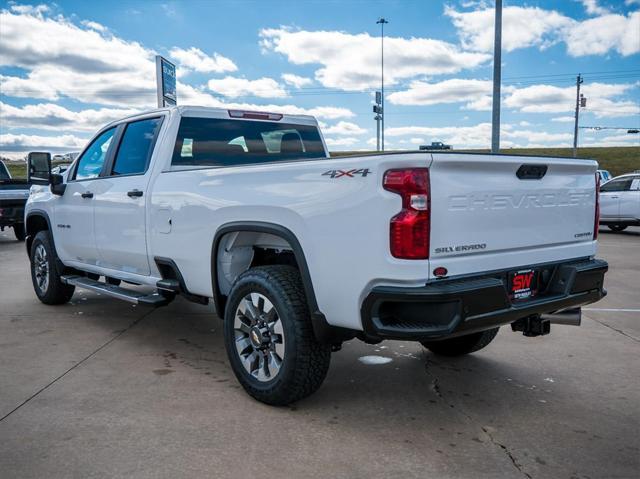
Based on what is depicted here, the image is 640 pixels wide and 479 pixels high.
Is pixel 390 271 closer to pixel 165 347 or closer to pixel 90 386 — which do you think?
pixel 90 386

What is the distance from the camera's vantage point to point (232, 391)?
4.11 m

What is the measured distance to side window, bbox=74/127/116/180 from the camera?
5.93 meters

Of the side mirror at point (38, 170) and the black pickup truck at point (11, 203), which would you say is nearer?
the side mirror at point (38, 170)

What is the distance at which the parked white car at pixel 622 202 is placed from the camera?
1576 cm

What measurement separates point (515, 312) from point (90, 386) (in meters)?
2.87

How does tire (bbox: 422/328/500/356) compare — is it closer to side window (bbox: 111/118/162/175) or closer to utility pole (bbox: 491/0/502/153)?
side window (bbox: 111/118/162/175)

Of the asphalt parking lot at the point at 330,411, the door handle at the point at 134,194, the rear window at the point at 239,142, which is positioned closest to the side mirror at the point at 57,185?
the asphalt parking lot at the point at 330,411

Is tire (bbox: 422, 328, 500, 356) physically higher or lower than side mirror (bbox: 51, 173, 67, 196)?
lower

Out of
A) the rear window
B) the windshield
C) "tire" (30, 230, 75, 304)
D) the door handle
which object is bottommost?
"tire" (30, 230, 75, 304)

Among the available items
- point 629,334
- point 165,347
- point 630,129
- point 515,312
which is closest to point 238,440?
point 515,312

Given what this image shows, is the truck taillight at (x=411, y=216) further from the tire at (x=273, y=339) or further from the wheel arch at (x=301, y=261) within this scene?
the tire at (x=273, y=339)

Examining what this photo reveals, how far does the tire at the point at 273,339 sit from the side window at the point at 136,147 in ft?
5.95

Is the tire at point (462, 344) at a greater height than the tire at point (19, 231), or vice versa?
the tire at point (462, 344)

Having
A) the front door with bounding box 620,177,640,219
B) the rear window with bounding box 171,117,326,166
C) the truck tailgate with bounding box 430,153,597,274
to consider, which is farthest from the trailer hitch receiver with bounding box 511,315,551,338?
Result: the front door with bounding box 620,177,640,219
